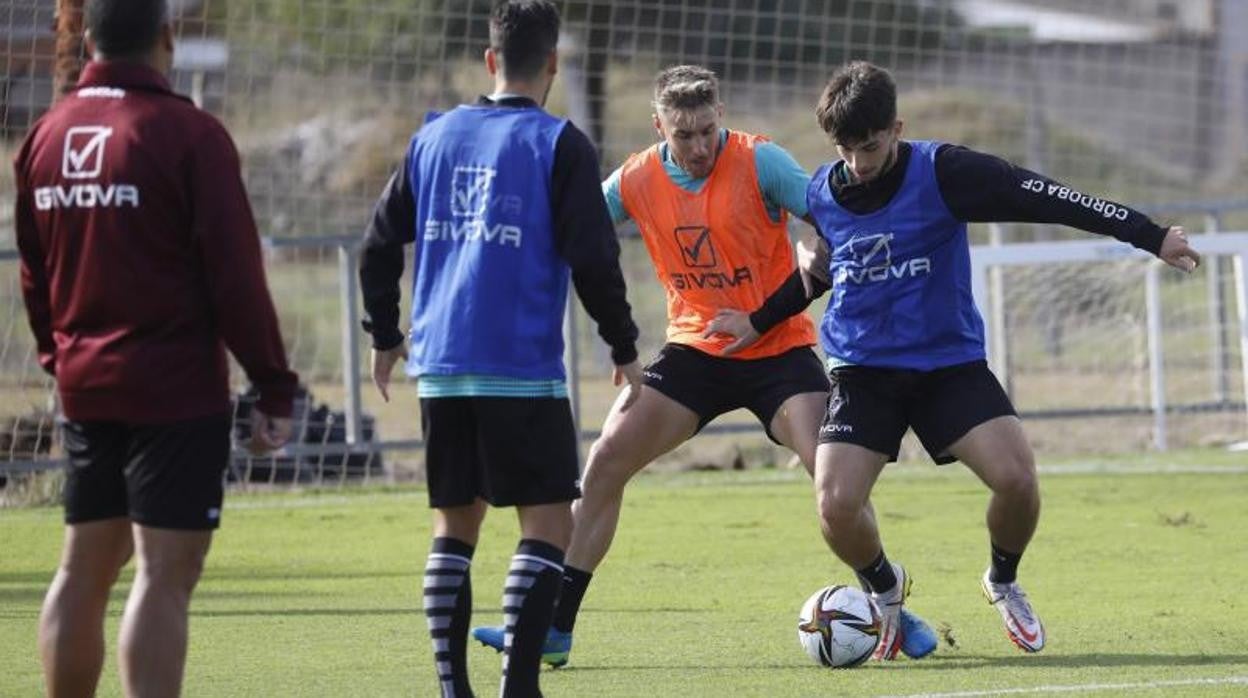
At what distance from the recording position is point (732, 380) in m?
8.02

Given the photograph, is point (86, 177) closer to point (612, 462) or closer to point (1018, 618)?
point (612, 462)

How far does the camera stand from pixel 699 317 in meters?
8.09

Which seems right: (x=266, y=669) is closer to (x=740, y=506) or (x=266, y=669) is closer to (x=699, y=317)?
(x=699, y=317)

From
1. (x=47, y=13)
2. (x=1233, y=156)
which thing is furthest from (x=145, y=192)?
(x=1233, y=156)

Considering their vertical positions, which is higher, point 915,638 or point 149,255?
point 149,255

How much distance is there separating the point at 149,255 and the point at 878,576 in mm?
3224

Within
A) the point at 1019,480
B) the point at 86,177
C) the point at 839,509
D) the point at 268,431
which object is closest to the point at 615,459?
the point at 839,509

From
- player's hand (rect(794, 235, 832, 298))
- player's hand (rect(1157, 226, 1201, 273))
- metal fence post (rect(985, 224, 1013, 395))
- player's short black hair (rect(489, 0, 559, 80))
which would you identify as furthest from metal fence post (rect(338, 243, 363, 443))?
player's short black hair (rect(489, 0, 559, 80))

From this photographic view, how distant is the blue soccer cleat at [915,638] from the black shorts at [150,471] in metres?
2.93

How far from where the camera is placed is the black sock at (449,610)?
6.21 meters

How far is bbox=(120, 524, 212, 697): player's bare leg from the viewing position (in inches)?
209

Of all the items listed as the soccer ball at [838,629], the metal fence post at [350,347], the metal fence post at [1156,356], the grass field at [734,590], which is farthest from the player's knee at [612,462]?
the metal fence post at [1156,356]

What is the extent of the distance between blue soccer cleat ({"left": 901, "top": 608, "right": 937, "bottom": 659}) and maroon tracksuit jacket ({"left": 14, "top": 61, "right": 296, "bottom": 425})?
294 centimetres

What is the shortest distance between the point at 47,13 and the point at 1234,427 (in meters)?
9.36
